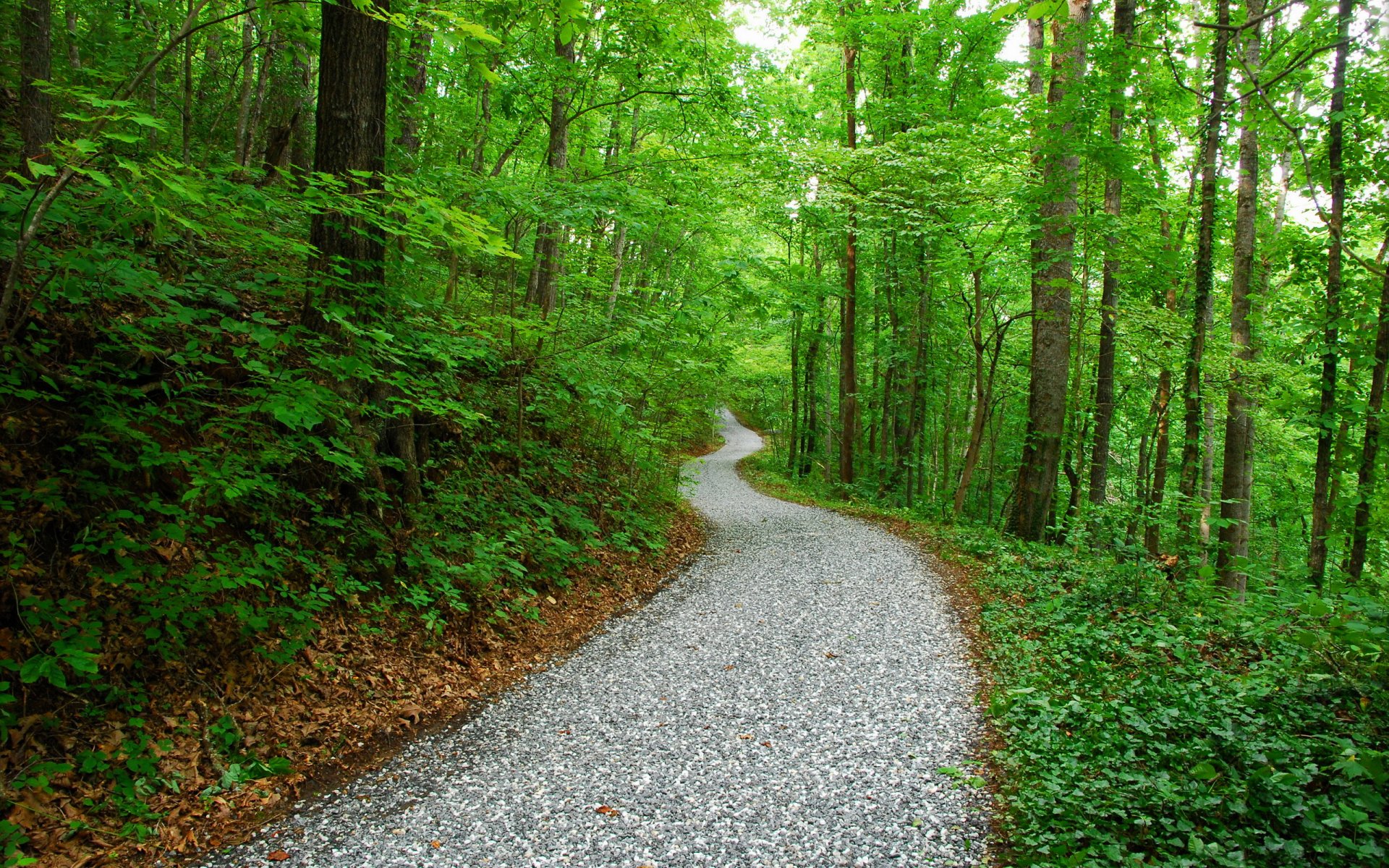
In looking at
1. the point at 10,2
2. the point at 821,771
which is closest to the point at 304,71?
the point at 10,2

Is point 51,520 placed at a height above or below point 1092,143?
below

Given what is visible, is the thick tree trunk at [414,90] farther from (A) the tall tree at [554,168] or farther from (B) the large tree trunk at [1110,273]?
(B) the large tree trunk at [1110,273]

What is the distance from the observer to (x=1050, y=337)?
10109 millimetres

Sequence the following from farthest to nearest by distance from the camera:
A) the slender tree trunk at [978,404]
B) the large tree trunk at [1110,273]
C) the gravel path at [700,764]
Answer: the slender tree trunk at [978,404] < the large tree trunk at [1110,273] < the gravel path at [700,764]

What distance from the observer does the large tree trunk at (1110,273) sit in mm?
8117

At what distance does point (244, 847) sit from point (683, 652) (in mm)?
3593

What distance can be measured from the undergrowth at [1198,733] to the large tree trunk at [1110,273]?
5.01 m

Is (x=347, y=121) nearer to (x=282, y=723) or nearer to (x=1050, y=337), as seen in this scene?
(x=282, y=723)

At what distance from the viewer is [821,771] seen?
3947 millimetres

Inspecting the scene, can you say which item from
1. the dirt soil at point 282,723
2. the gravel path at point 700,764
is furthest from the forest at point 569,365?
the gravel path at point 700,764

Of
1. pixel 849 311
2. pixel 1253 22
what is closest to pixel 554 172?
pixel 1253 22

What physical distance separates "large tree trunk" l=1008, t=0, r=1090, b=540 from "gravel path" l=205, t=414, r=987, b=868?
4329mm

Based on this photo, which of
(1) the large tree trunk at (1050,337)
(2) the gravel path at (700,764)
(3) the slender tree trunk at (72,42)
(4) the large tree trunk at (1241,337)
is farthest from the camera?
(1) the large tree trunk at (1050,337)

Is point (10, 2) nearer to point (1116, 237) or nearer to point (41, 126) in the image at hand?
point (41, 126)
